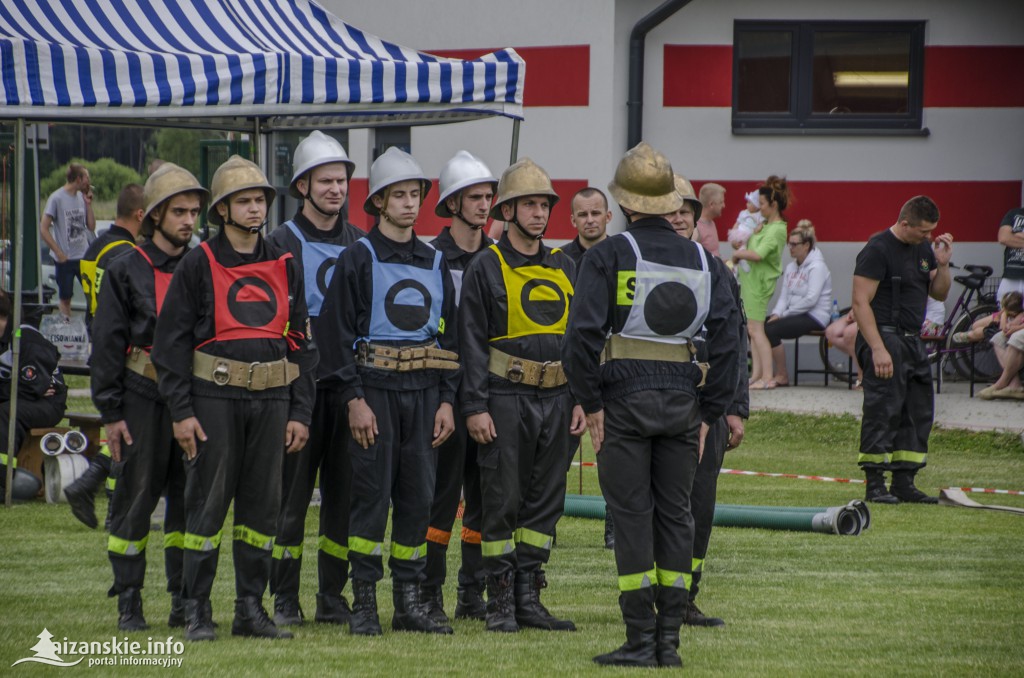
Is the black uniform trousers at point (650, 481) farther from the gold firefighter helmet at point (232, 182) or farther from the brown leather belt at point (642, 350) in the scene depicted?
the gold firefighter helmet at point (232, 182)

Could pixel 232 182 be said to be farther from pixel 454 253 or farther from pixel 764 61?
pixel 764 61

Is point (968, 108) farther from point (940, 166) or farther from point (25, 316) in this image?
point (25, 316)

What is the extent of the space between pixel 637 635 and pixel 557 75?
11.1m

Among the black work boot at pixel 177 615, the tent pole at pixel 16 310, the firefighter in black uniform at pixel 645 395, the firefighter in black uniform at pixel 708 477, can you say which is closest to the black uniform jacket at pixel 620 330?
the firefighter in black uniform at pixel 645 395

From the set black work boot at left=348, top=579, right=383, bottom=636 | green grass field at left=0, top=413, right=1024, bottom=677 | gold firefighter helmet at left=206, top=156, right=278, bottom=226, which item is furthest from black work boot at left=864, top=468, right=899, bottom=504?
gold firefighter helmet at left=206, top=156, right=278, bottom=226

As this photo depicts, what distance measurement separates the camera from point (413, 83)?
996 cm

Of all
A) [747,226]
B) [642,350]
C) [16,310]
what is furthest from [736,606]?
[747,226]

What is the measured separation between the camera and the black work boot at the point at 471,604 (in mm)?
7164

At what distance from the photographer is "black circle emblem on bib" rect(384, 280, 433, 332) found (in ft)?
22.1

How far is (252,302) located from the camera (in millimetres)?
6387

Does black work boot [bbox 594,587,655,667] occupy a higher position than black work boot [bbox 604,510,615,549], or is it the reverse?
black work boot [bbox 594,587,655,667]

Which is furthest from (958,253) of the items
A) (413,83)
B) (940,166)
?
(413,83)

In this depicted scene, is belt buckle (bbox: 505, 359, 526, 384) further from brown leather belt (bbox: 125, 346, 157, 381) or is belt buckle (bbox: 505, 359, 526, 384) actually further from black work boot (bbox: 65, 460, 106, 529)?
black work boot (bbox: 65, 460, 106, 529)

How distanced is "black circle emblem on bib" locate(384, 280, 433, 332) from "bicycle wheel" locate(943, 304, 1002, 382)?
9718mm
